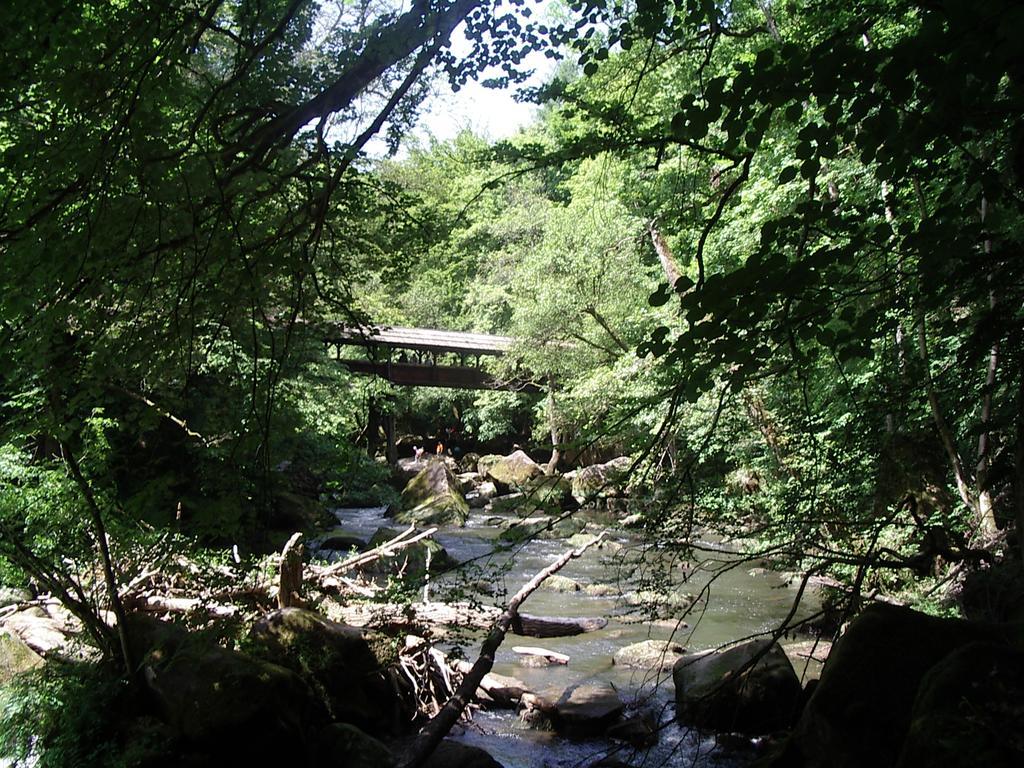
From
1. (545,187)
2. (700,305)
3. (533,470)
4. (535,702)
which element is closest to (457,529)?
(533,470)

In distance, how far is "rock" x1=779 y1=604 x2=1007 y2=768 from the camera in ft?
10.4

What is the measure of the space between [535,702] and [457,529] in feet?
37.8

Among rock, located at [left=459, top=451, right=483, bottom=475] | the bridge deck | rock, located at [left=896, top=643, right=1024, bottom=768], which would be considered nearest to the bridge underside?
the bridge deck

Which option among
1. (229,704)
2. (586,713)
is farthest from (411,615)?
(229,704)

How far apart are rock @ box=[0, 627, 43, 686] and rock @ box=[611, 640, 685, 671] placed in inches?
224

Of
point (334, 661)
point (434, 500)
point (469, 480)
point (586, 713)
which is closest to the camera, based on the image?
point (334, 661)

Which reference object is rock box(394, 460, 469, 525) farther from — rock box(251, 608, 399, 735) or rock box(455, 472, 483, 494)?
rock box(251, 608, 399, 735)

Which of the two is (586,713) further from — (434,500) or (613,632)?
(434,500)

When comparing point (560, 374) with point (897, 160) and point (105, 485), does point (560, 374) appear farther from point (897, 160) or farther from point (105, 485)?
point (897, 160)

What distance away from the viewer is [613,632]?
9727 millimetres

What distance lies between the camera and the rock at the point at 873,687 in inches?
125

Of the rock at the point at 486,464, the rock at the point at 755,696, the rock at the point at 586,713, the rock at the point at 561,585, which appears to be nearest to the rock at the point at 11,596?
the rock at the point at 586,713

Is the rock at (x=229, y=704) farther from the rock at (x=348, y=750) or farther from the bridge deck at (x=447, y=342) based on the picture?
the bridge deck at (x=447, y=342)

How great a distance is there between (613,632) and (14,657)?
659 centimetres
